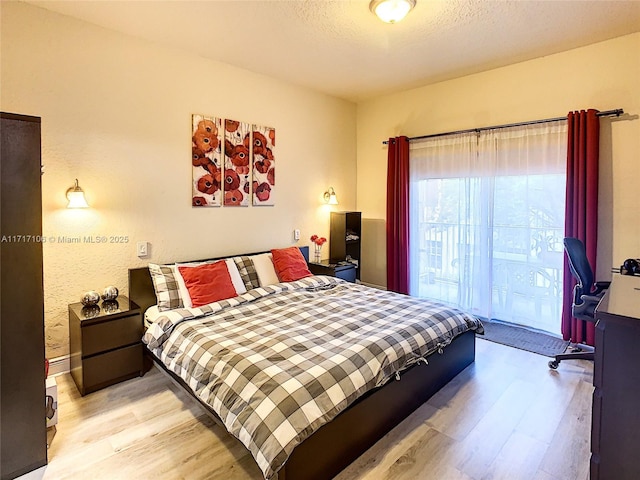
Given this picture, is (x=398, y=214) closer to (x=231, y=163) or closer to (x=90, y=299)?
(x=231, y=163)

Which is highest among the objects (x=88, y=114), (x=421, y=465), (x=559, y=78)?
(x=559, y=78)

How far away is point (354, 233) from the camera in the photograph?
15.9 ft

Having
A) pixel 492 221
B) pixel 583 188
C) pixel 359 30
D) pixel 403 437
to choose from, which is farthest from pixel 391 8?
pixel 403 437

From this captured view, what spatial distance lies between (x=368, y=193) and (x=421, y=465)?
3714mm

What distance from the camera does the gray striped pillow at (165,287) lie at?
9.37 feet

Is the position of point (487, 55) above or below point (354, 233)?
above

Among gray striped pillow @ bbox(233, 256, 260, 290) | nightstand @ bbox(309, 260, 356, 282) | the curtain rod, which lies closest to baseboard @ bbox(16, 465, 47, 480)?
gray striped pillow @ bbox(233, 256, 260, 290)

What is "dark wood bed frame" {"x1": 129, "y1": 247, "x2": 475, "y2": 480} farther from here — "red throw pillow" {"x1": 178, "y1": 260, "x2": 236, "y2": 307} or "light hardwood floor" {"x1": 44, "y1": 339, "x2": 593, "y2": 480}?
"red throw pillow" {"x1": 178, "y1": 260, "x2": 236, "y2": 307}

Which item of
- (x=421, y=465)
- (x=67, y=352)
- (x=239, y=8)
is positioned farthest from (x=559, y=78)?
(x=67, y=352)

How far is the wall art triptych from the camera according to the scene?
3.45m

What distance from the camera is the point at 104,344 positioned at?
2.58 metres

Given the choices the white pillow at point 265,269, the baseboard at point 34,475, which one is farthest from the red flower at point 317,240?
the baseboard at point 34,475

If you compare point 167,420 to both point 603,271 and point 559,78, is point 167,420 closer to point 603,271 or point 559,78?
point 603,271

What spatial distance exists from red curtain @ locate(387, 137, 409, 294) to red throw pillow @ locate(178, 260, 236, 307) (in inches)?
91.4
